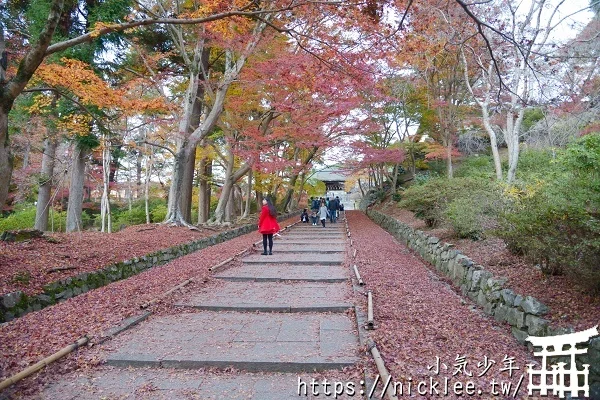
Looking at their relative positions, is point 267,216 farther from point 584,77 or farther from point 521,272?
point 584,77

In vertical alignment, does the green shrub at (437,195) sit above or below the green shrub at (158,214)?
above

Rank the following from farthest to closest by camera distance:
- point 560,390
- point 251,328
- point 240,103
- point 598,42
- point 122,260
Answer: point 240,103, point 598,42, point 122,260, point 251,328, point 560,390

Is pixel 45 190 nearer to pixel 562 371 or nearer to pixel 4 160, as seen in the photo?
pixel 4 160

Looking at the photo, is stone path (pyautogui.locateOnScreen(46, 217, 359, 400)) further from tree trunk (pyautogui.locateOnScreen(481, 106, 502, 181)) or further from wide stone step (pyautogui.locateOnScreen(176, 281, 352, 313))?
tree trunk (pyautogui.locateOnScreen(481, 106, 502, 181))

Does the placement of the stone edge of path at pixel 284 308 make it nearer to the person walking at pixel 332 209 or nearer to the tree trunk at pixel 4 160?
the tree trunk at pixel 4 160

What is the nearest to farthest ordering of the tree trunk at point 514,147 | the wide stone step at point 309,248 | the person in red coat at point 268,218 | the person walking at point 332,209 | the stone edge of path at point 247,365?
the stone edge of path at point 247,365 → the person in red coat at point 268,218 → the tree trunk at point 514,147 → the wide stone step at point 309,248 → the person walking at point 332,209

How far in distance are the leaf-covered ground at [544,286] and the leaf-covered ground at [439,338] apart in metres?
0.55

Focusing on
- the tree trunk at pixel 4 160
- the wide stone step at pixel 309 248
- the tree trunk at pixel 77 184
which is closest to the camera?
the tree trunk at pixel 4 160

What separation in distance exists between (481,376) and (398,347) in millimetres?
798

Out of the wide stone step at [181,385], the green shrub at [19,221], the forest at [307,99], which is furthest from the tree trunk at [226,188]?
the wide stone step at [181,385]

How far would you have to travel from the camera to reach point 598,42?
37.6 ft

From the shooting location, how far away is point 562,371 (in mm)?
3328

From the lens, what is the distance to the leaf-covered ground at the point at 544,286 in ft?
12.7

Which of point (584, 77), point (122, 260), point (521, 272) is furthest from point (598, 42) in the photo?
point (122, 260)
